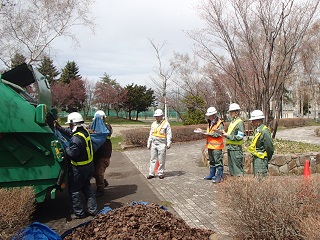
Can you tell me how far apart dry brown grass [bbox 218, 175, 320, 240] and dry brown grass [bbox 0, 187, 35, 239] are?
6.86 feet

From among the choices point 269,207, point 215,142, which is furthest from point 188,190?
point 269,207

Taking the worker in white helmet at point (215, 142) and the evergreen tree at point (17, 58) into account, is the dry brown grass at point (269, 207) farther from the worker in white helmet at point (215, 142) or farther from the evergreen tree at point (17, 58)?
the evergreen tree at point (17, 58)

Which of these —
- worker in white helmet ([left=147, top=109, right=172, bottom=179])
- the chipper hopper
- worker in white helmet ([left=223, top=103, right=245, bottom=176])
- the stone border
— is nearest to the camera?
the chipper hopper

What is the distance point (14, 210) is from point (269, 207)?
8.18 feet

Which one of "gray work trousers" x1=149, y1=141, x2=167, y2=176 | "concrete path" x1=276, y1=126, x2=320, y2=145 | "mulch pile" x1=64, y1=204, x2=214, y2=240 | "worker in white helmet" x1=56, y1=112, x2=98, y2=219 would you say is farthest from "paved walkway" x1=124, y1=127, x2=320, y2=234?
"concrete path" x1=276, y1=126, x2=320, y2=145

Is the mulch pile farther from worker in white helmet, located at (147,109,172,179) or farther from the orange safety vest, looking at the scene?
worker in white helmet, located at (147,109,172,179)

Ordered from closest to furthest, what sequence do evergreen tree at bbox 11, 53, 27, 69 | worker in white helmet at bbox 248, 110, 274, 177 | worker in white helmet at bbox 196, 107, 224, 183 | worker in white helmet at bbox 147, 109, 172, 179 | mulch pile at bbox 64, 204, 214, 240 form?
mulch pile at bbox 64, 204, 214, 240, worker in white helmet at bbox 248, 110, 274, 177, worker in white helmet at bbox 196, 107, 224, 183, worker in white helmet at bbox 147, 109, 172, 179, evergreen tree at bbox 11, 53, 27, 69

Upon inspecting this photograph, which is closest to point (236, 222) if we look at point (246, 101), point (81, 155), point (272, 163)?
point (81, 155)

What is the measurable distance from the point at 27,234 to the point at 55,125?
2507mm

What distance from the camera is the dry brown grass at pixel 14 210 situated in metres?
3.04

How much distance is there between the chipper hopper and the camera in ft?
14.8

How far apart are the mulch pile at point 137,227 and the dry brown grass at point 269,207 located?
1.67ft

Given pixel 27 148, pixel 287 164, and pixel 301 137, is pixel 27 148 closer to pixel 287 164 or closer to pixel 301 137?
pixel 287 164

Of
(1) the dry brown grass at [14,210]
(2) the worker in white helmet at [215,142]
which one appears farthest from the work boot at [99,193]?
(1) the dry brown grass at [14,210]
